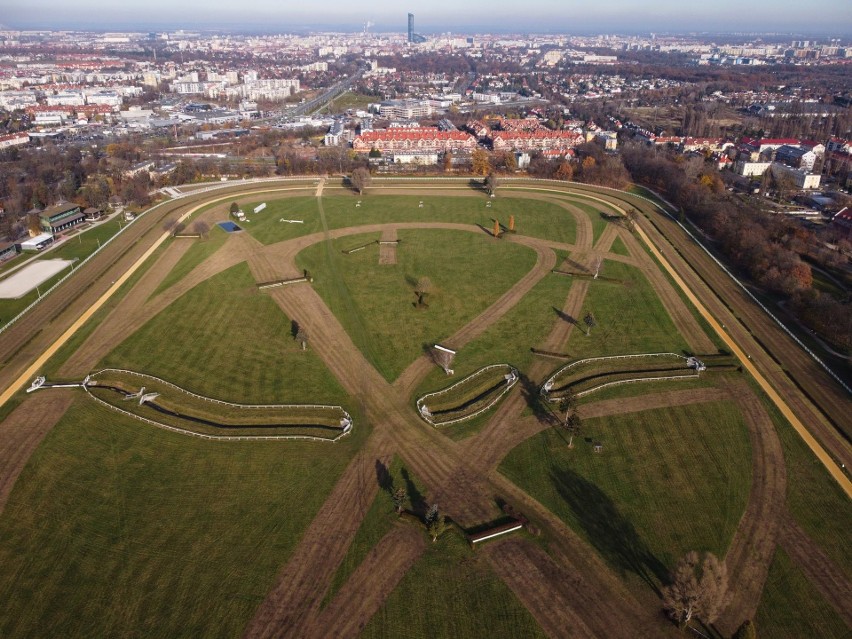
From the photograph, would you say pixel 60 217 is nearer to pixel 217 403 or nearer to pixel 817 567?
pixel 217 403

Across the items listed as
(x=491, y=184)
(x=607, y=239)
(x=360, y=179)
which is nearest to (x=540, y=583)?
(x=607, y=239)

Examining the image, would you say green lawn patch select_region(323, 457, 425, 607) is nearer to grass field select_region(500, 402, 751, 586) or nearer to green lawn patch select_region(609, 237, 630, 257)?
grass field select_region(500, 402, 751, 586)

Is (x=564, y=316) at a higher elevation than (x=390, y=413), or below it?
higher

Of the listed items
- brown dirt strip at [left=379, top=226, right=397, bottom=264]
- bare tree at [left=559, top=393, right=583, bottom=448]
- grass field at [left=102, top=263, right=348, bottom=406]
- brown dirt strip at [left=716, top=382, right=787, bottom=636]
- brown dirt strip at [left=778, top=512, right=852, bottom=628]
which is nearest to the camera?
brown dirt strip at [left=716, top=382, right=787, bottom=636]

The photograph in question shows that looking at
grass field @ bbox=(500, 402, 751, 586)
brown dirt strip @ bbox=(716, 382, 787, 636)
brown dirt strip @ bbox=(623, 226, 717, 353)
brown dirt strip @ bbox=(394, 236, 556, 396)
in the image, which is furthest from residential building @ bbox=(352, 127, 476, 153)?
brown dirt strip @ bbox=(716, 382, 787, 636)

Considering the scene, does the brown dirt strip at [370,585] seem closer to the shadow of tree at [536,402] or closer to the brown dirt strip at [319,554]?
the brown dirt strip at [319,554]

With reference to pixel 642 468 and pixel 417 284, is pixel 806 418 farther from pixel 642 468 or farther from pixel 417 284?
pixel 417 284

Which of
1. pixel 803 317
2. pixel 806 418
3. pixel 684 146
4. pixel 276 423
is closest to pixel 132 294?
pixel 276 423
